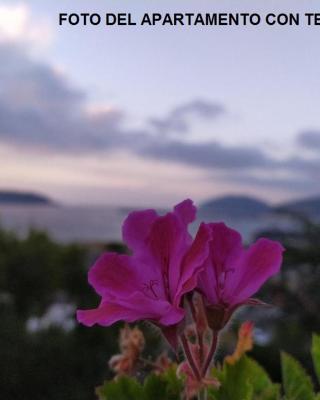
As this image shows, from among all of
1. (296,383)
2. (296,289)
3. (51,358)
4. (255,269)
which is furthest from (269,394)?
(296,289)

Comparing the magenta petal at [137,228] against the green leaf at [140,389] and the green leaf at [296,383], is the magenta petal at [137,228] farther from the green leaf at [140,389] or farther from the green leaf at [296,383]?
the green leaf at [296,383]

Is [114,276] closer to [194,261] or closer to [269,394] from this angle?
[194,261]

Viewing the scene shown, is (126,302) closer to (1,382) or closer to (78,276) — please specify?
(1,382)

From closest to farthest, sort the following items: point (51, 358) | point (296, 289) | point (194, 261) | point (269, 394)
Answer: point (194, 261)
point (269, 394)
point (51, 358)
point (296, 289)

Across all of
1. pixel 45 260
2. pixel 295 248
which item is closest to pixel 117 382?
pixel 295 248

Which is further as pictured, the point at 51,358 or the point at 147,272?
the point at 51,358

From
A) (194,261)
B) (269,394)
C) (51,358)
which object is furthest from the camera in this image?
(51,358)

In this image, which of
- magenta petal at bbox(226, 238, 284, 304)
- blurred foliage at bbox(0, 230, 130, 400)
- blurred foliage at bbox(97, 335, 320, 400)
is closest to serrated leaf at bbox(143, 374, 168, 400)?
blurred foliage at bbox(97, 335, 320, 400)

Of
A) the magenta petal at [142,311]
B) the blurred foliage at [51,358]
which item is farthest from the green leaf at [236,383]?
the blurred foliage at [51,358]
